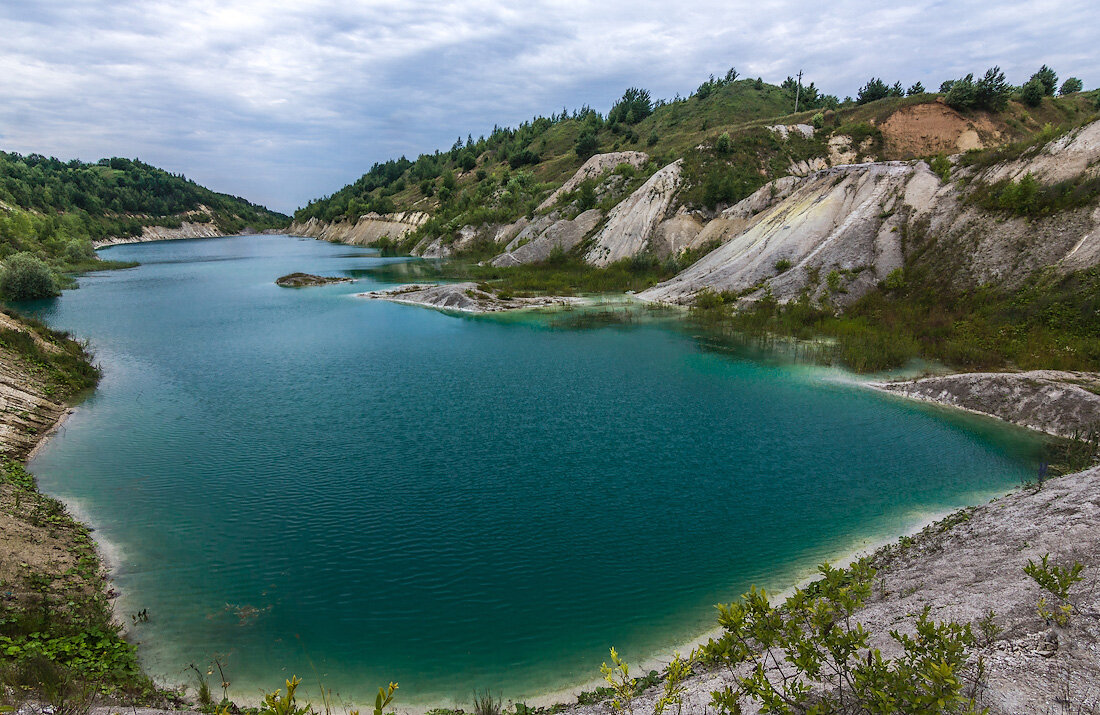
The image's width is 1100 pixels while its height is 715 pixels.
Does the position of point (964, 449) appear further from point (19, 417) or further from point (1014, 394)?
point (19, 417)

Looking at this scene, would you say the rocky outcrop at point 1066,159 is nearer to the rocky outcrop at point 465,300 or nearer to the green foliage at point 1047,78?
the rocky outcrop at point 465,300

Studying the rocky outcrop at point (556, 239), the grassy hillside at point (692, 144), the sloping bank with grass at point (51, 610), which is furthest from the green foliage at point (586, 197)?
the sloping bank with grass at point (51, 610)

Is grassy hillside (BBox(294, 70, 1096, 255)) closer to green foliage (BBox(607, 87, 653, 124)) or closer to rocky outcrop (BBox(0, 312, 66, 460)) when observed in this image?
green foliage (BBox(607, 87, 653, 124))

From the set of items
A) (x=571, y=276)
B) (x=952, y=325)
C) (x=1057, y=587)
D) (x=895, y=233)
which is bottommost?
(x=1057, y=587)

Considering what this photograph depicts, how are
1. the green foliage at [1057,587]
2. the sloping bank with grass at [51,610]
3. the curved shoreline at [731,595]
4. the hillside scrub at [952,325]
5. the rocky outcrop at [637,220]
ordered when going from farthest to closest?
the rocky outcrop at [637,220]
the hillside scrub at [952,325]
the curved shoreline at [731,595]
the sloping bank with grass at [51,610]
the green foliage at [1057,587]

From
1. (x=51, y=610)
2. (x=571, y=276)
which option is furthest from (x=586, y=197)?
(x=51, y=610)

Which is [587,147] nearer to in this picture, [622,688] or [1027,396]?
[1027,396]
